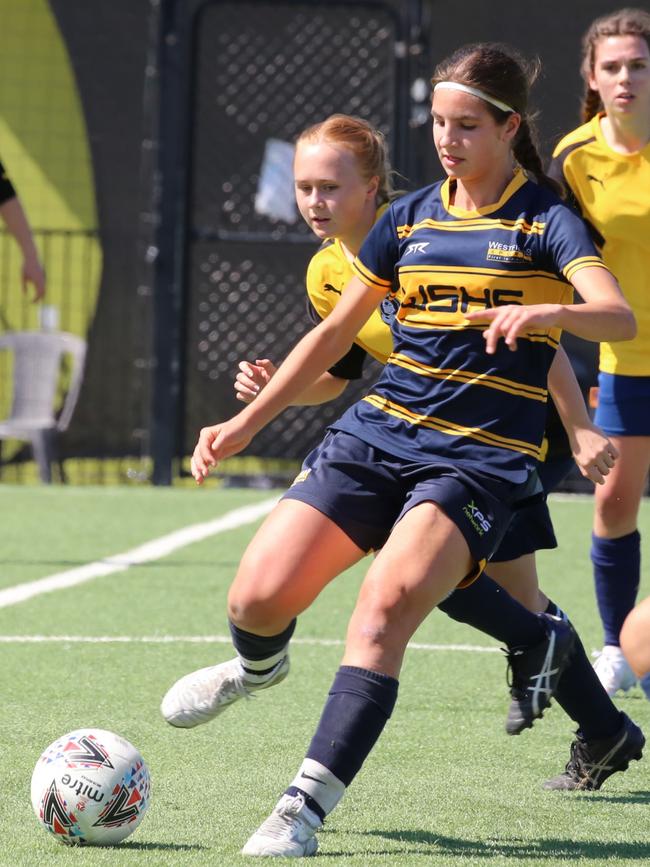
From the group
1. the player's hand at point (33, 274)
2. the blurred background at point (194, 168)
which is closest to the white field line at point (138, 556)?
the player's hand at point (33, 274)

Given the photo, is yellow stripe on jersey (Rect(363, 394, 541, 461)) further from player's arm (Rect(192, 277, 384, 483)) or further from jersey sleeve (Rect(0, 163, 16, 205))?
jersey sleeve (Rect(0, 163, 16, 205))

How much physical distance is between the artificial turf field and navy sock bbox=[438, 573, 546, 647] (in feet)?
1.22

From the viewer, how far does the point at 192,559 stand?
26.2 feet

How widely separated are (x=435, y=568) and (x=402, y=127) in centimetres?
788

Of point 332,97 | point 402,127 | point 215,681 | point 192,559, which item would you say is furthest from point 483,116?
point 332,97

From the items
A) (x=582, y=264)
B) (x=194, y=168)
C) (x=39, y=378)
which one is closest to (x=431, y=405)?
(x=582, y=264)

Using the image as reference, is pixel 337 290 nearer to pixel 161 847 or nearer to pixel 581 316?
pixel 581 316

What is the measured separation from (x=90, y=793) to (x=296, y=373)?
1028 millimetres

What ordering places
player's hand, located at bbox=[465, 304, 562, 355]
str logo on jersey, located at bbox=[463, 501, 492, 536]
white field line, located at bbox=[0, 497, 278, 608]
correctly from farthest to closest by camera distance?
white field line, located at bbox=[0, 497, 278, 608], str logo on jersey, located at bbox=[463, 501, 492, 536], player's hand, located at bbox=[465, 304, 562, 355]

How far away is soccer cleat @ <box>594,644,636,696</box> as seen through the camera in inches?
204

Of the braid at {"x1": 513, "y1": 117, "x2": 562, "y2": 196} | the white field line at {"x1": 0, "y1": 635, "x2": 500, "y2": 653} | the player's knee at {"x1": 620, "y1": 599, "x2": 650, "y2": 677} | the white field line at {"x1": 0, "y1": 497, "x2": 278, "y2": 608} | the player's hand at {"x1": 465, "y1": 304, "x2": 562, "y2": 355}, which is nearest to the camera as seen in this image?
the player's knee at {"x1": 620, "y1": 599, "x2": 650, "y2": 677}

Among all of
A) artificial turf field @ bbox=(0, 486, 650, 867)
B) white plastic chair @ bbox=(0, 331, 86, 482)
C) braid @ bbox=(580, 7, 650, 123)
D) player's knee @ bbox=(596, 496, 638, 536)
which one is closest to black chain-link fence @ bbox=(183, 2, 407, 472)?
white plastic chair @ bbox=(0, 331, 86, 482)

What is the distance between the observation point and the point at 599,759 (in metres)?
4.00

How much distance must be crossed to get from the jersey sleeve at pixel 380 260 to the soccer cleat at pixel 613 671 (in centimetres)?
191
